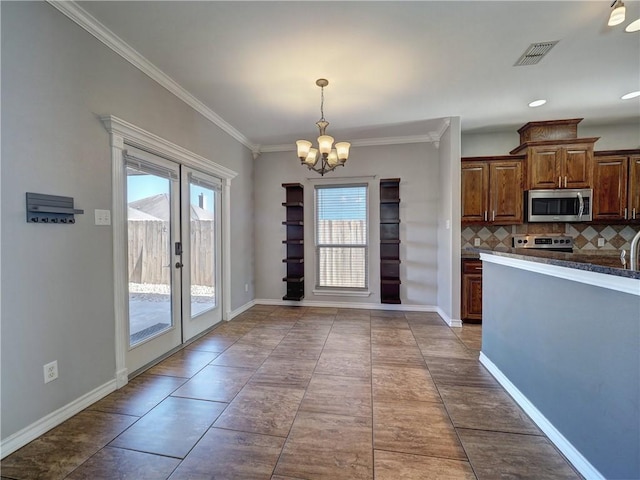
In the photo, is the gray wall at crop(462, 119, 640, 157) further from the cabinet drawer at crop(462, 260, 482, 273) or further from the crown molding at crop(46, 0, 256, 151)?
the crown molding at crop(46, 0, 256, 151)

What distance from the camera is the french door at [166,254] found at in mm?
2555

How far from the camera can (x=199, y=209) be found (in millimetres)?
3572

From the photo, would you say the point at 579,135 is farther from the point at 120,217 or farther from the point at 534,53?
the point at 120,217

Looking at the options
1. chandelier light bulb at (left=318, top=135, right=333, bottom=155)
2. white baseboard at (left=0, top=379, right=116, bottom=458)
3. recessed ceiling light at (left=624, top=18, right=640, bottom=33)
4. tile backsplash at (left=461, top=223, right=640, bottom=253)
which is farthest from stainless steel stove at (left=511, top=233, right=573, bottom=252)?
white baseboard at (left=0, top=379, right=116, bottom=458)

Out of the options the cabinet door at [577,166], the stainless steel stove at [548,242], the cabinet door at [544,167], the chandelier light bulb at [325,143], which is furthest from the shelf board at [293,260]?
the cabinet door at [577,166]

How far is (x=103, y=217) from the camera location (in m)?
2.19

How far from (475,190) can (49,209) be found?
476cm

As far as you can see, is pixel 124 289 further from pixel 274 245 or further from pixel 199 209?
pixel 274 245

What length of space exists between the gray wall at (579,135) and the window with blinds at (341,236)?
1906mm

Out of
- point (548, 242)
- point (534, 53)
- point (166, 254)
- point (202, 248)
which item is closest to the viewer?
point (534, 53)

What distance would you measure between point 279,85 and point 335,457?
3.27 m

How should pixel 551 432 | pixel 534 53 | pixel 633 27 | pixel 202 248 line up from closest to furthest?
pixel 551 432
pixel 633 27
pixel 534 53
pixel 202 248

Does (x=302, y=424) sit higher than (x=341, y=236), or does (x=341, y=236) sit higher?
(x=341, y=236)

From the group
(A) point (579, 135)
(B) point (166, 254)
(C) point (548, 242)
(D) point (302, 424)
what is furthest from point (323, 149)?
(A) point (579, 135)
